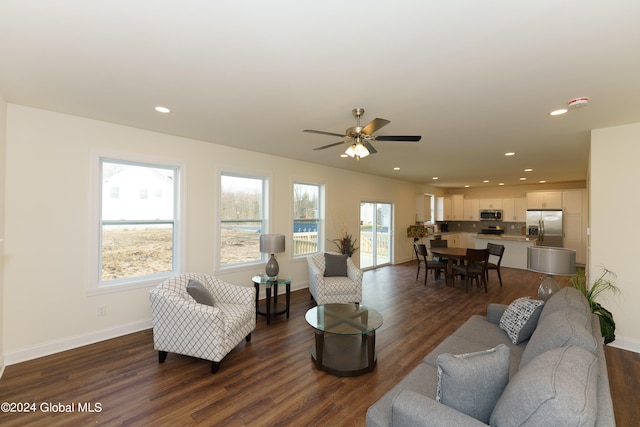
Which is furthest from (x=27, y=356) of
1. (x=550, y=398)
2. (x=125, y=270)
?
(x=550, y=398)

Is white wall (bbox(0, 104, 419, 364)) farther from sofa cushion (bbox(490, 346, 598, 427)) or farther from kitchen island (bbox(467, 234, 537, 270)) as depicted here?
kitchen island (bbox(467, 234, 537, 270))

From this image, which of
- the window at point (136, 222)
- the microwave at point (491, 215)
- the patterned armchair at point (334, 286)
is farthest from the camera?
the microwave at point (491, 215)

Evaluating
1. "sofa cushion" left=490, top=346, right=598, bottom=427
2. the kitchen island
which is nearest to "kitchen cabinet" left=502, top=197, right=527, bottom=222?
the kitchen island

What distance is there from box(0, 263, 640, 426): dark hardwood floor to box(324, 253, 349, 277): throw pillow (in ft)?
3.96

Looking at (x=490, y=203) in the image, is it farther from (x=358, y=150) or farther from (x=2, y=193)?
(x=2, y=193)

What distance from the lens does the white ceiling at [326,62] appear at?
1530mm

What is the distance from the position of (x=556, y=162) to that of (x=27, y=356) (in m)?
8.66

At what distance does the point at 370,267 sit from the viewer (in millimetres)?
7945

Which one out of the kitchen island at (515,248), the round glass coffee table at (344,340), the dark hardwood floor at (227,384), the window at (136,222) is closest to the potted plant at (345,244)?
the dark hardwood floor at (227,384)

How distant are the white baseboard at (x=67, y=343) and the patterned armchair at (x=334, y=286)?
2384 millimetres

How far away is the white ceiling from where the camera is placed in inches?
60.2

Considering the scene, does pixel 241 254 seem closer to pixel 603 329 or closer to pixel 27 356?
pixel 27 356

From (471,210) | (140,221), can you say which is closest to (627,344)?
(140,221)

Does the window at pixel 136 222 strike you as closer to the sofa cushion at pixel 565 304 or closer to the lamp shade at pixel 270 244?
the lamp shade at pixel 270 244
